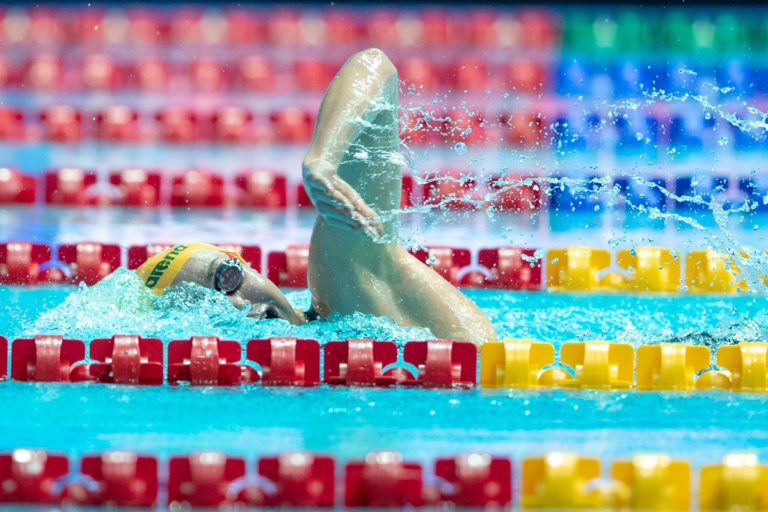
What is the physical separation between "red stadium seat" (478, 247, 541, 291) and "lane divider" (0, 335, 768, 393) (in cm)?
200

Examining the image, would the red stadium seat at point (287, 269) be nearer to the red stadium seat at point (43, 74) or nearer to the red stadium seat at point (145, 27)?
the red stadium seat at point (43, 74)

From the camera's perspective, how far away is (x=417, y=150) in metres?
8.98

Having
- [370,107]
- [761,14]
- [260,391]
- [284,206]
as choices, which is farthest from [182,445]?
[761,14]

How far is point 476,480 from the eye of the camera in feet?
8.86

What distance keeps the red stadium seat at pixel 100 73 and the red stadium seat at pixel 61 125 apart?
0.88m

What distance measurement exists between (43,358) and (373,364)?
3.27 feet

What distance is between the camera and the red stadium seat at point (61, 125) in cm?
886

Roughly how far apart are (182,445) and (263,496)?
37cm

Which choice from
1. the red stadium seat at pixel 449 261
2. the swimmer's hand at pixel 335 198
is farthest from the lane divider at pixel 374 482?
the red stadium seat at pixel 449 261

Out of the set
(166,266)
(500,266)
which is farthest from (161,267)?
(500,266)

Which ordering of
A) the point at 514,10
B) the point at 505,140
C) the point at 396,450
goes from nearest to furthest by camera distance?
1. the point at 396,450
2. the point at 505,140
3. the point at 514,10

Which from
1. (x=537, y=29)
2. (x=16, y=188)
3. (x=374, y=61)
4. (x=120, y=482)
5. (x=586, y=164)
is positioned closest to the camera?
(x=120, y=482)

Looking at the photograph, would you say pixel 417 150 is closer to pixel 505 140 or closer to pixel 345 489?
pixel 505 140

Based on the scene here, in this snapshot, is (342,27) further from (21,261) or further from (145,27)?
(21,261)
